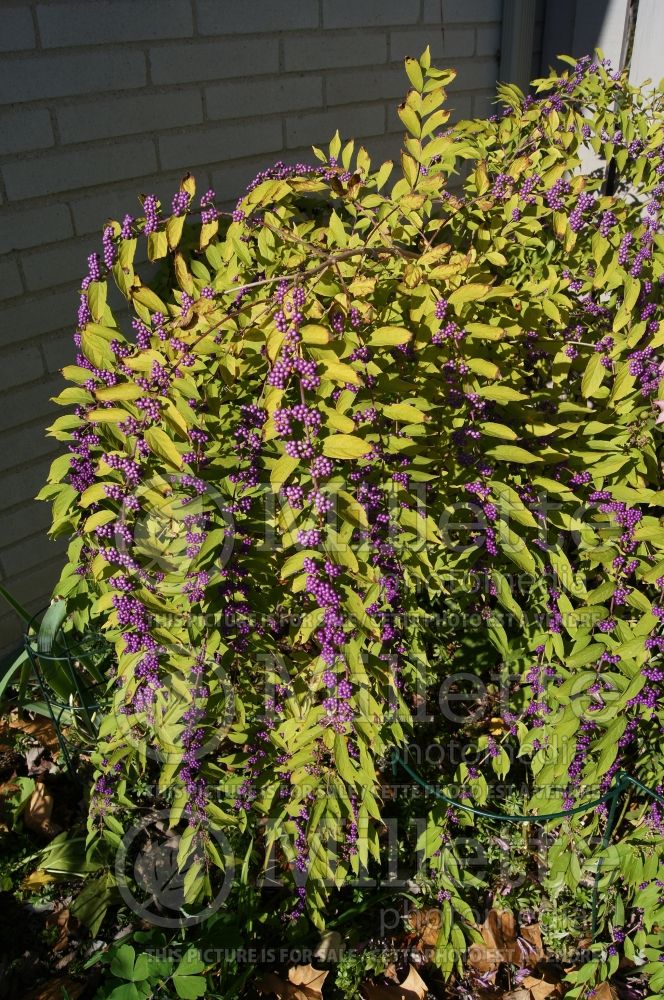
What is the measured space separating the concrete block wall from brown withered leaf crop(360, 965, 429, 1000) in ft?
5.70

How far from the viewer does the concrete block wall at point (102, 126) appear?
8.32 feet

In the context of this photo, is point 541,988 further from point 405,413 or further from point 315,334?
point 315,334

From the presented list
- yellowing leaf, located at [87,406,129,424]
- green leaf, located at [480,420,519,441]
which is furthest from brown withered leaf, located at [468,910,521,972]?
yellowing leaf, located at [87,406,129,424]

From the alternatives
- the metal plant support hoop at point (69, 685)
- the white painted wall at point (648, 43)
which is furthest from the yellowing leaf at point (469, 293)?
the white painted wall at point (648, 43)

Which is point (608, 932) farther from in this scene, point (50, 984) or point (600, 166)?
point (600, 166)

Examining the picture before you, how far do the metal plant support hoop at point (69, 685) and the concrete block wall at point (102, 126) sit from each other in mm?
533

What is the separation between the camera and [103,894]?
2057mm

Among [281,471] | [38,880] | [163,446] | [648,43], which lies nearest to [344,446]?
[281,471]

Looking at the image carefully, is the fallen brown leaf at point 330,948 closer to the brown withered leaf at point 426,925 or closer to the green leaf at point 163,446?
the brown withered leaf at point 426,925

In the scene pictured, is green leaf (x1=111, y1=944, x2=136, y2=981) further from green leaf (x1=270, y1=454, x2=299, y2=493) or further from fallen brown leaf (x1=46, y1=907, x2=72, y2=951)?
green leaf (x1=270, y1=454, x2=299, y2=493)

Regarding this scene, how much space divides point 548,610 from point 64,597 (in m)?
1.10

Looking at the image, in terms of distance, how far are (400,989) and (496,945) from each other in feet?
0.91

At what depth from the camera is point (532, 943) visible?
2.05 metres

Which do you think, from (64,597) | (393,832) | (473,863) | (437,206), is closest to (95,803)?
(64,597)
